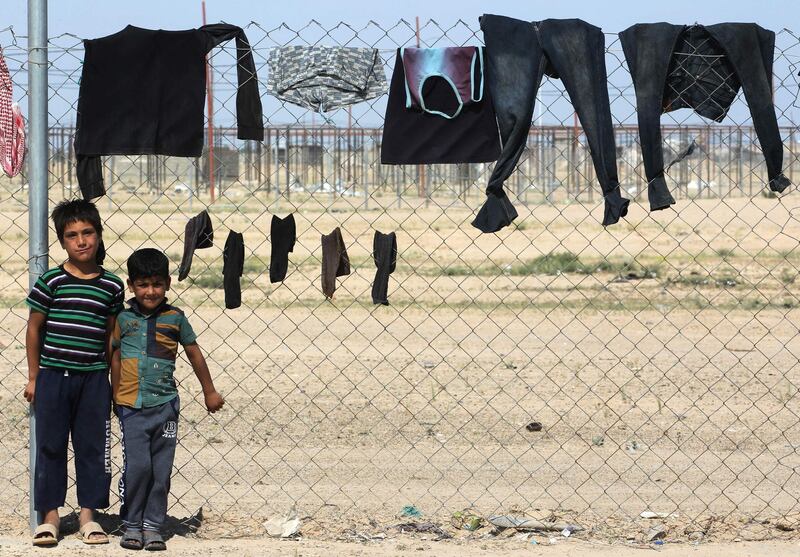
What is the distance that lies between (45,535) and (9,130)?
175cm

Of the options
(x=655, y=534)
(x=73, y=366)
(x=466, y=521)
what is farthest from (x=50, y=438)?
(x=655, y=534)

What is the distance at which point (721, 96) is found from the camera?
4902 mm

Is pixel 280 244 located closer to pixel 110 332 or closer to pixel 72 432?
pixel 110 332

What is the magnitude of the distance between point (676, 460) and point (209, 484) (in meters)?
2.70

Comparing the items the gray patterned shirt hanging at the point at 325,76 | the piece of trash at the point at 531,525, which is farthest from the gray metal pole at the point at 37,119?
the piece of trash at the point at 531,525

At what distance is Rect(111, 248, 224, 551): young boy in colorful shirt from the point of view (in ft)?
14.8

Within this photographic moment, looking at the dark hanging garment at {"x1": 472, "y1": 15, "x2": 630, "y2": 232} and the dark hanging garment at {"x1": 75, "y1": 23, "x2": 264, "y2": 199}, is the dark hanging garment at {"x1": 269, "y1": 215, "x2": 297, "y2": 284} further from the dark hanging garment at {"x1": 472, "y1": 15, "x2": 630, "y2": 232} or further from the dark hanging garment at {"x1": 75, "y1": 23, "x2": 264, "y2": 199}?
the dark hanging garment at {"x1": 472, "y1": 15, "x2": 630, "y2": 232}

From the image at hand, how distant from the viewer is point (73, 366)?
446 centimetres

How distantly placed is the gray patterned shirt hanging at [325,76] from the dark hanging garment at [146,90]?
0.13 m

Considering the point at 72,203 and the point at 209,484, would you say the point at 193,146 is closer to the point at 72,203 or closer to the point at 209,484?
the point at 72,203

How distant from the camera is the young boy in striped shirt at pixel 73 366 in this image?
444cm

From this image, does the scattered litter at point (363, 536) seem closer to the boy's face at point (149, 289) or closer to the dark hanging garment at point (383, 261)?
the dark hanging garment at point (383, 261)

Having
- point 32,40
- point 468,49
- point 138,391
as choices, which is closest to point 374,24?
point 468,49

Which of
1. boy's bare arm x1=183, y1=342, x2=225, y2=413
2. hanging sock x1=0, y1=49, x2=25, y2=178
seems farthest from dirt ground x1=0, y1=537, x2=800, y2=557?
hanging sock x1=0, y1=49, x2=25, y2=178
